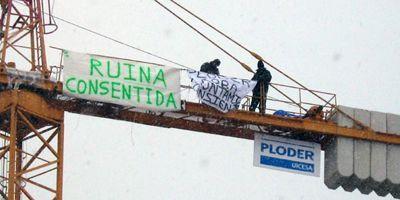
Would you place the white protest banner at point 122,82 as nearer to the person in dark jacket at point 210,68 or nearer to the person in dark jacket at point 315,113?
the person in dark jacket at point 210,68

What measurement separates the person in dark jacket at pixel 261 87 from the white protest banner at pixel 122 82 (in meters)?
2.77

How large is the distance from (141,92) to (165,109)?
3.10 ft

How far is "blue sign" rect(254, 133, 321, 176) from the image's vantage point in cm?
3725

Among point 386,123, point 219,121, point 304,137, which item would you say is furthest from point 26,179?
point 386,123

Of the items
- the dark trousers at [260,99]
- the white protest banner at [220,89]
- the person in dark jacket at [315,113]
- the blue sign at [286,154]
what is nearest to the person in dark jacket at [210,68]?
the white protest banner at [220,89]

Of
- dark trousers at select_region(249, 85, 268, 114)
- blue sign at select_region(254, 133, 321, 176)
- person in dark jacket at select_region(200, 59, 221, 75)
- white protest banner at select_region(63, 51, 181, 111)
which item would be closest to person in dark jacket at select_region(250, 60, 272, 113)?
dark trousers at select_region(249, 85, 268, 114)

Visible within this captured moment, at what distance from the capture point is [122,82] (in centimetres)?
3541

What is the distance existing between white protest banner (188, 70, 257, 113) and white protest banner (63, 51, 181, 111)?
2.20 feet

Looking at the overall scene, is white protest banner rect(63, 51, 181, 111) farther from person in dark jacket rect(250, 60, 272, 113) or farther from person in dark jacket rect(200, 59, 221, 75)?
person in dark jacket rect(250, 60, 272, 113)

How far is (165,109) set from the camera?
35.8 metres

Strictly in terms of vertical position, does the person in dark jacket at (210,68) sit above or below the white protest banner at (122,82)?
above

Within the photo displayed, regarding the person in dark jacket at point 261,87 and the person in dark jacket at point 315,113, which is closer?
the person in dark jacket at point 261,87

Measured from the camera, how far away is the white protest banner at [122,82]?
35031 mm

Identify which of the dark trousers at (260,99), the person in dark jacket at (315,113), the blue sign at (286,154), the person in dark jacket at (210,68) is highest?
the person in dark jacket at (210,68)
